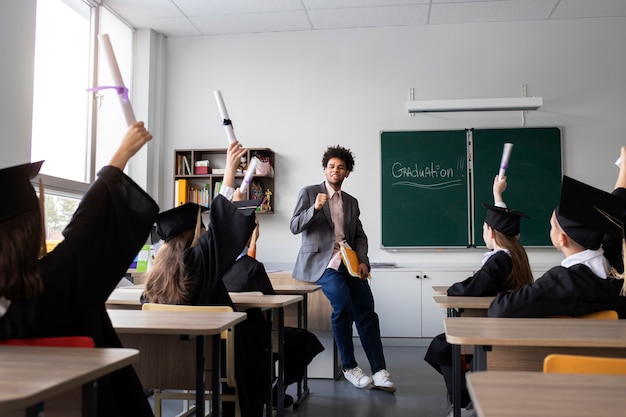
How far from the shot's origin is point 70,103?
5449 mm

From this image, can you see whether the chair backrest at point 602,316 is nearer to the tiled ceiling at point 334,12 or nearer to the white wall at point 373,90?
the white wall at point 373,90

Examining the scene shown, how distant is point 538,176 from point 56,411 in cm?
546

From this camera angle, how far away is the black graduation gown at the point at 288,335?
3279mm

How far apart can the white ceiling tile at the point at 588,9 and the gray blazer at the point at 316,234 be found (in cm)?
315

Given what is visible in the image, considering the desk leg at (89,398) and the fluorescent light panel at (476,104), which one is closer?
the desk leg at (89,398)

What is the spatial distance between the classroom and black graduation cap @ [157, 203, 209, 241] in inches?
134

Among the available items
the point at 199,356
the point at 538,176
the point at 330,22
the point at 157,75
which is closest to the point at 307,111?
the point at 330,22

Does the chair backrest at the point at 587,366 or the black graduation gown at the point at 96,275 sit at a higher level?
the black graduation gown at the point at 96,275

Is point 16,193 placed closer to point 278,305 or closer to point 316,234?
point 278,305

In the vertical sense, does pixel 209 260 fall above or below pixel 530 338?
above

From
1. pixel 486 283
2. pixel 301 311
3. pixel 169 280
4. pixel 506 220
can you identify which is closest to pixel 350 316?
pixel 301 311

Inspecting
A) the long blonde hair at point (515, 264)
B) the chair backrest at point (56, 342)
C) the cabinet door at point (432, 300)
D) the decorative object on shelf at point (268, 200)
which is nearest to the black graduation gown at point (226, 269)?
the chair backrest at point (56, 342)

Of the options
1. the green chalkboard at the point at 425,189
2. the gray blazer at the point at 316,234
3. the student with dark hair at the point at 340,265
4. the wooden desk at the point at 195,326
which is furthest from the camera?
the green chalkboard at the point at 425,189

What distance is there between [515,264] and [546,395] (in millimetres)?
2266
